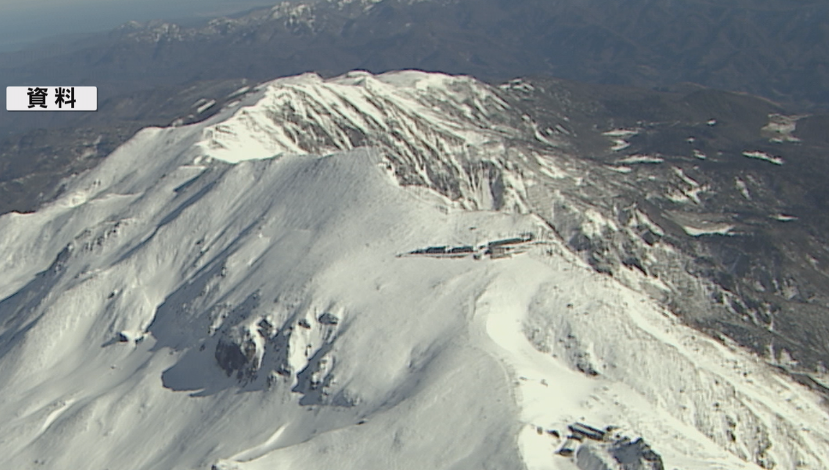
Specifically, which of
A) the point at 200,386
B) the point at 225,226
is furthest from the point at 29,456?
the point at 225,226

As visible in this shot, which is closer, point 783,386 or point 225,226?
point 783,386

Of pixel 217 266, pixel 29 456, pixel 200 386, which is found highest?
pixel 217 266

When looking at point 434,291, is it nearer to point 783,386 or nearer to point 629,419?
point 629,419

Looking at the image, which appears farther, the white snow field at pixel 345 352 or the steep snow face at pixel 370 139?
the steep snow face at pixel 370 139

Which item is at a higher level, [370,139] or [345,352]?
[370,139]

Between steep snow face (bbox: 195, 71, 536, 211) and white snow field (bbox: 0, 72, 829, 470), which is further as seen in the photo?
steep snow face (bbox: 195, 71, 536, 211)

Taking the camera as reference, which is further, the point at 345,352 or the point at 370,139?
the point at 370,139

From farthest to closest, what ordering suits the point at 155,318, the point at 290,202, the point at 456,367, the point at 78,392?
the point at 290,202 < the point at 155,318 < the point at 78,392 < the point at 456,367

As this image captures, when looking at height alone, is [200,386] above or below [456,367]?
below
